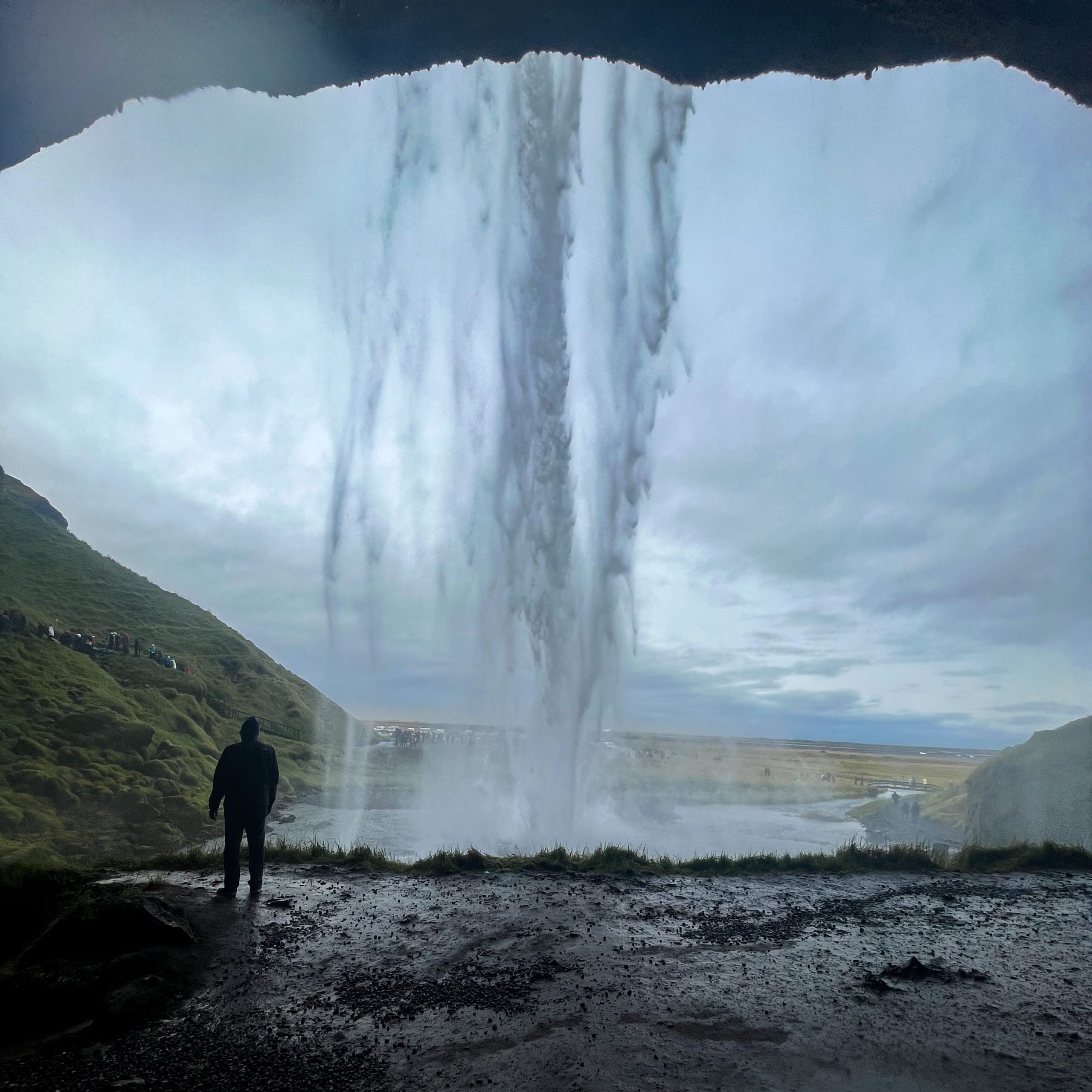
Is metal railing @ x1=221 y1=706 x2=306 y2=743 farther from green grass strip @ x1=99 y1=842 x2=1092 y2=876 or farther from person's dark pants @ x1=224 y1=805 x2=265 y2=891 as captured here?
person's dark pants @ x1=224 y1=805 x2=265 y2=891

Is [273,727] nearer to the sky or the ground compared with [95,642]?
nearer to the ground

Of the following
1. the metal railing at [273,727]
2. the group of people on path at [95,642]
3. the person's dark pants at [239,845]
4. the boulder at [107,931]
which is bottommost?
the boulder at [107,931]

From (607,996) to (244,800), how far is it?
598cm

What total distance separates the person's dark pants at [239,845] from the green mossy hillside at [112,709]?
3.04 metres

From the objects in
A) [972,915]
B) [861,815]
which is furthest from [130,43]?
[861,815]

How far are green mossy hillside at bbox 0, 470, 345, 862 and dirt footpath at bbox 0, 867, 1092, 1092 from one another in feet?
18.7

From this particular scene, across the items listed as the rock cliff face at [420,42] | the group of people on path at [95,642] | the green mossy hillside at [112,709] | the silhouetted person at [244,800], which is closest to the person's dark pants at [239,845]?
the silhouetted person at [244,800]

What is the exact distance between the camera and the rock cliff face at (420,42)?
12539 mm

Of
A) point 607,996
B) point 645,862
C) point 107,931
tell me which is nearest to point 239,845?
point 107,931

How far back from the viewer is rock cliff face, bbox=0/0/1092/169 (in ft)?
41.1

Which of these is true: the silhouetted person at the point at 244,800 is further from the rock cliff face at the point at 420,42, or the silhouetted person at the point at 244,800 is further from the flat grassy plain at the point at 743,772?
the flat grassy plain at the point at 743,772

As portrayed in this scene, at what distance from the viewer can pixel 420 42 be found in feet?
47.3

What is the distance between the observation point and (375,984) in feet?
20.4

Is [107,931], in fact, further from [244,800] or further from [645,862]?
[645,862]
